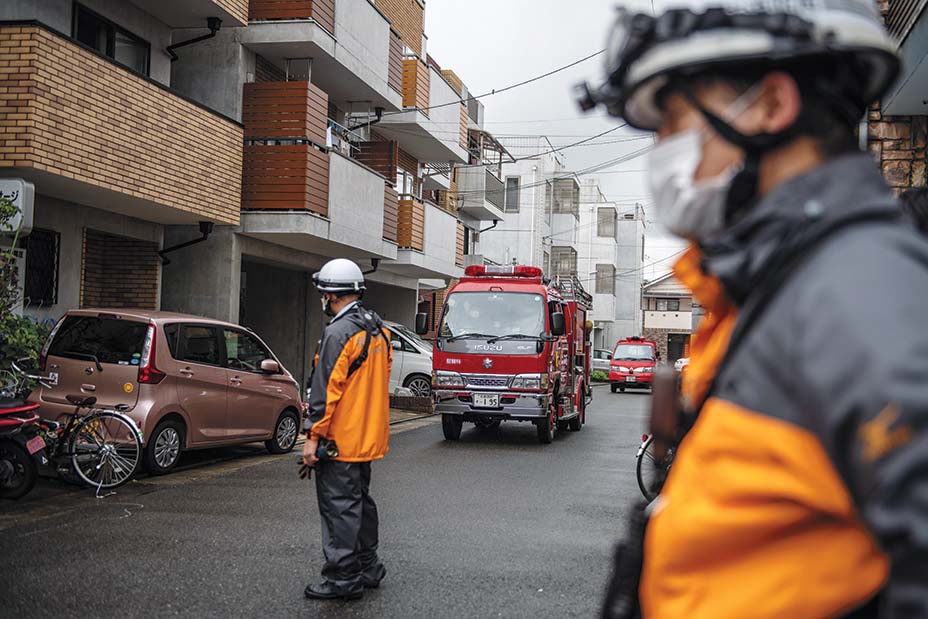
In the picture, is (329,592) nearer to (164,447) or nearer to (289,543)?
(289,543)

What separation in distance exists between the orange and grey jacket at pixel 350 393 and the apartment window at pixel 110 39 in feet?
26.4

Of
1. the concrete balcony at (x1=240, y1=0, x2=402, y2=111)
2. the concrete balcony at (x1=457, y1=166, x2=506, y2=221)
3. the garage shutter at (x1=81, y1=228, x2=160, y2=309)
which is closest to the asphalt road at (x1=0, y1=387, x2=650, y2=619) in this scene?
the garage shutter at (x1=81, y1=228, x2=160, y2=309)

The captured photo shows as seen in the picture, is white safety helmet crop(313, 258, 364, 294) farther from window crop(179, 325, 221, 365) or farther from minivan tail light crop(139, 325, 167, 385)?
window crop(179, 325, 221, 365)

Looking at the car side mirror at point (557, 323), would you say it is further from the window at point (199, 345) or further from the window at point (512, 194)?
the window at point (512, 194)

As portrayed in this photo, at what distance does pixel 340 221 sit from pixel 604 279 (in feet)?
152

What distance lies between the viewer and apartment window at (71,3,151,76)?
12.5 meters

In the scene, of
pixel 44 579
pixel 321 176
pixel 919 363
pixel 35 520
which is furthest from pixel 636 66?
pixel 321 176

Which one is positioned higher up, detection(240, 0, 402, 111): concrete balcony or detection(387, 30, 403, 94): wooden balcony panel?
detection(387, 30, 403, 94): wooden balcony panel

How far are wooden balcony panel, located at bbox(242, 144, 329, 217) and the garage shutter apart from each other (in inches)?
76.3

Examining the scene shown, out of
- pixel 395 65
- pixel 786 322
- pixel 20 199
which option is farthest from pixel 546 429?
pixel 786 322

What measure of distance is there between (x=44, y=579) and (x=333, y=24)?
12.7 m

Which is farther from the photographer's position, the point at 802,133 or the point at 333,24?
the point at 333,24

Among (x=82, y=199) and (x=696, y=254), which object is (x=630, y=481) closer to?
(x=82, y=199)

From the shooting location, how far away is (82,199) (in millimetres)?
12438
